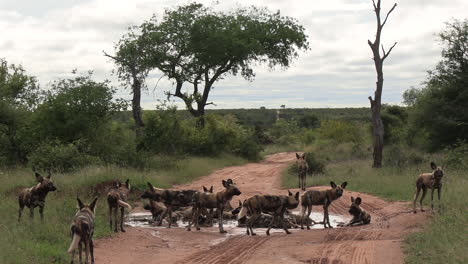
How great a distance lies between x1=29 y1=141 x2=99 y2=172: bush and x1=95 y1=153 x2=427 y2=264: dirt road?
355 inches

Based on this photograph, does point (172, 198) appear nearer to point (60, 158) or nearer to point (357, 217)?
point (357, 217)

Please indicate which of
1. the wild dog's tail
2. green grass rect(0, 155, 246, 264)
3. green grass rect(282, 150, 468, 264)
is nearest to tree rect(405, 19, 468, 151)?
green grass rect(282, 150, 468, 264)

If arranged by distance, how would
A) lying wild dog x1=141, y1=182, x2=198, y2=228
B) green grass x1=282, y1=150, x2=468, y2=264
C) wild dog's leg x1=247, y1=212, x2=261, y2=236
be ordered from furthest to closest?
lying wild dog x1=141, y1=182, x2=198, y2=228 < wild dog's leg x1=247, y1=212, x2=261, y2=236 < green grass x1=282, y1=150, x2=468, y2=264

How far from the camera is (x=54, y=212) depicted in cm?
1257

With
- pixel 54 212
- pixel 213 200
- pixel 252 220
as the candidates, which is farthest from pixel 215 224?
pixel 54 212

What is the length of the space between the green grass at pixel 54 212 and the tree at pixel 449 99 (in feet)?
40.4

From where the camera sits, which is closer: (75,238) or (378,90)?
(75,238)

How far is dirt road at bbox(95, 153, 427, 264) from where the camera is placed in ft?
30.4

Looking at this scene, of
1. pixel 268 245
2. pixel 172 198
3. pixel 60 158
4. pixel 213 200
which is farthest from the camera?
pixel 60 158

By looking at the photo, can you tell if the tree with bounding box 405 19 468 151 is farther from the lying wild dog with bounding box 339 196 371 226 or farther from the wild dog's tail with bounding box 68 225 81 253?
the wild dog's tail with bounding box 68 225 81 253

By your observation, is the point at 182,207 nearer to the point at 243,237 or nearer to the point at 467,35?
the point at 243,237

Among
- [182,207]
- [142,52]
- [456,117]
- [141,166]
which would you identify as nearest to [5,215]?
[182,207]

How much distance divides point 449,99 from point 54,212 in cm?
2116

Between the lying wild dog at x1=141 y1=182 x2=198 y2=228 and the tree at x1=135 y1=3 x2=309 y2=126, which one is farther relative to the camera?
the tree at x1=135 y1=3 x2=309 y2=126
